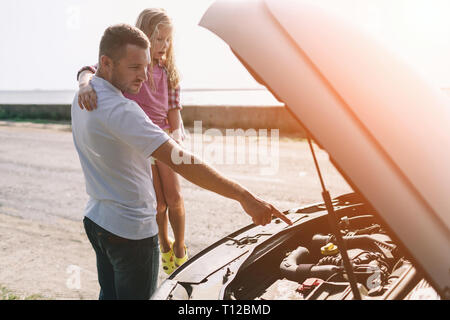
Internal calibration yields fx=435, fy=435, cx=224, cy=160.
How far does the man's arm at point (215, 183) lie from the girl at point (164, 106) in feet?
4.56

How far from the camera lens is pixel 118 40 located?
82.2 inches

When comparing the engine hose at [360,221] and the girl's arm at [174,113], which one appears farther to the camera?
the girl's arm at [174,113]

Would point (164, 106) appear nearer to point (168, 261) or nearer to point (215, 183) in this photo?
point (168, 261)

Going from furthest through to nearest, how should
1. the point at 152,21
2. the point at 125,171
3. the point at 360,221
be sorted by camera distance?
the point at 152,21
the point at 360,221
the point at 125,171

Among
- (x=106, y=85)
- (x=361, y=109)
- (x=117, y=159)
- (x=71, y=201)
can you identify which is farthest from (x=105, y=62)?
(x=71, y=201)

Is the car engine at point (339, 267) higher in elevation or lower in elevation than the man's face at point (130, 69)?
lower

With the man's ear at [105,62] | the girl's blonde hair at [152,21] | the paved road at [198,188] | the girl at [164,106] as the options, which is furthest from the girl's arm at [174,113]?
the paved road at [198,188]

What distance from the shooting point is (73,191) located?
283 inches

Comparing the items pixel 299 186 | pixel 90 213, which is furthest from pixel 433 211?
pixel 299 186

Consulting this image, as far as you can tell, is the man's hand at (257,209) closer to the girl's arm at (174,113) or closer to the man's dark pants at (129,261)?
the man's dark pants at (129,261)

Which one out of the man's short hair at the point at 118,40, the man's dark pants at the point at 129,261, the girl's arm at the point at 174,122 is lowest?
the man's dark pants at the point at 129,261

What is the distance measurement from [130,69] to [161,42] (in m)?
1.17

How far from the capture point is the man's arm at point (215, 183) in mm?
1938
